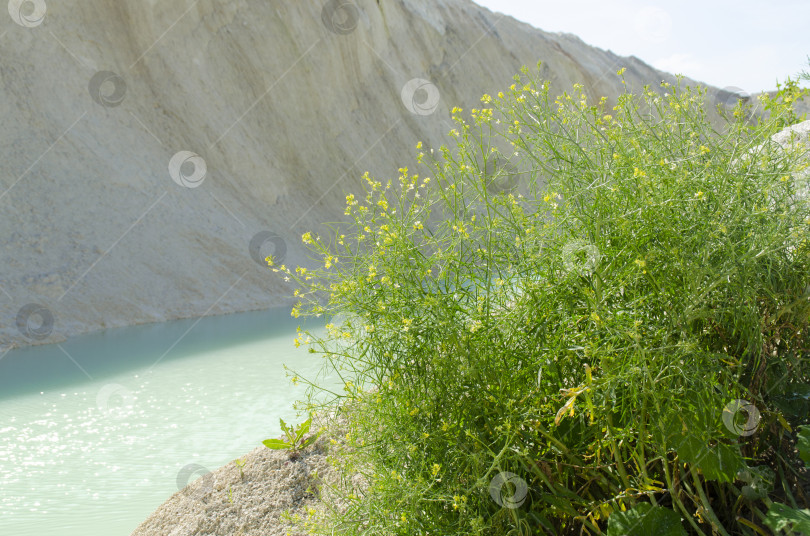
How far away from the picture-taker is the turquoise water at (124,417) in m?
4.33

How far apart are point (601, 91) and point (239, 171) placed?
18570mm

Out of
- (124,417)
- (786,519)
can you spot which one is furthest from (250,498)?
(124,417)

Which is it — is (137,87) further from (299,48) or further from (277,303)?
(277,303)

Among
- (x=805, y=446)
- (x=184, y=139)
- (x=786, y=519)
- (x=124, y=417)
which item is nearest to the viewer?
(x=786, y=519)

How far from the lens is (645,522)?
1.84 meters

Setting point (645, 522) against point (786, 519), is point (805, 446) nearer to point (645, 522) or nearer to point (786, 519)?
point (786, 519)

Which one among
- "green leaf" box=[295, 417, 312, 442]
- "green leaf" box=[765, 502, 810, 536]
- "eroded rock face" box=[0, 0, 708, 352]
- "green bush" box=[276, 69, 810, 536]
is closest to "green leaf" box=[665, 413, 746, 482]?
"green bush" box=[276, 69, 810, 536]

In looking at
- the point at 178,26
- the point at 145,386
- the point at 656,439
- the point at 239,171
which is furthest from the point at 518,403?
the point at 178,26

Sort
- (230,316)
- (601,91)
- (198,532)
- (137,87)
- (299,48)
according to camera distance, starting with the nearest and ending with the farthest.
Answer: (198,532) < (230,316) < (137,87) < (299,48) < (601,91)

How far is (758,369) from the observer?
6.75ft

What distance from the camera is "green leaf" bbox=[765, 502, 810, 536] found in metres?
1.70

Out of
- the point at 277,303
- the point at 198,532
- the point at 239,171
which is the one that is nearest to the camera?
the point at 198,532

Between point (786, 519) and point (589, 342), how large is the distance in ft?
2.20

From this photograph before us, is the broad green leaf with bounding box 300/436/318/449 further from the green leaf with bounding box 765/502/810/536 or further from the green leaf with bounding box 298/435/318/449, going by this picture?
the green leaf with bounding box 765/502/810/536
